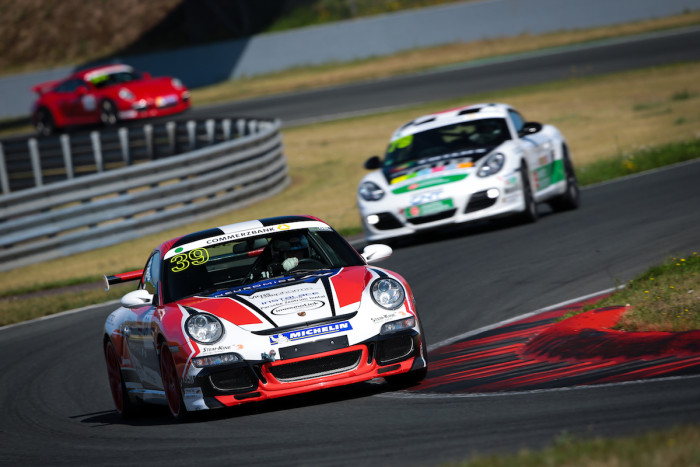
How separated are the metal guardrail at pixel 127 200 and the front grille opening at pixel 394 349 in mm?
11795

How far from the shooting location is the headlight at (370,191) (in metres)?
13.5

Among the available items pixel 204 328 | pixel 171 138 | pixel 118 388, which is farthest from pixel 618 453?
pixel 171 138

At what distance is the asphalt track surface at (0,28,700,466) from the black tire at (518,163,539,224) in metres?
0.15

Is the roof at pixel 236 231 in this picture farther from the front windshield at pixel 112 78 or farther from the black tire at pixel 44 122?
the black tire at pixel 44 122

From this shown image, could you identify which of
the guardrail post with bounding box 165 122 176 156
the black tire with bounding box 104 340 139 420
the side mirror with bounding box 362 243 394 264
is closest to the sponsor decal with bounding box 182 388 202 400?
the black tire with bounding box 104 340 139 420

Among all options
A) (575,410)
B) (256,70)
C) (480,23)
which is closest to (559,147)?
(575,410)

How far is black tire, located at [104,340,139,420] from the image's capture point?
8219 millimetres

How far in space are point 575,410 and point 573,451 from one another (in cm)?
119

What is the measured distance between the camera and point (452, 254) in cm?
1241

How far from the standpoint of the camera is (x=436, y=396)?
6.69 m

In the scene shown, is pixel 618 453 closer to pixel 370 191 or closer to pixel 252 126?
pixel 370 191

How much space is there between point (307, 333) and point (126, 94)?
26307 millimetres

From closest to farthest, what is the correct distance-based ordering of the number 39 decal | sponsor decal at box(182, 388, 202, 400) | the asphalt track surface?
1. the asphalt track surface
2. sponsor decal at box(182, 388, 202, 400)
3. the number 39 decal

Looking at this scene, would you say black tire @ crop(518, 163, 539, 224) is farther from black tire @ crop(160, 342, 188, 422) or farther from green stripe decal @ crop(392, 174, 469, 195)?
black tire @ crop(160, 342, 188, 422)
